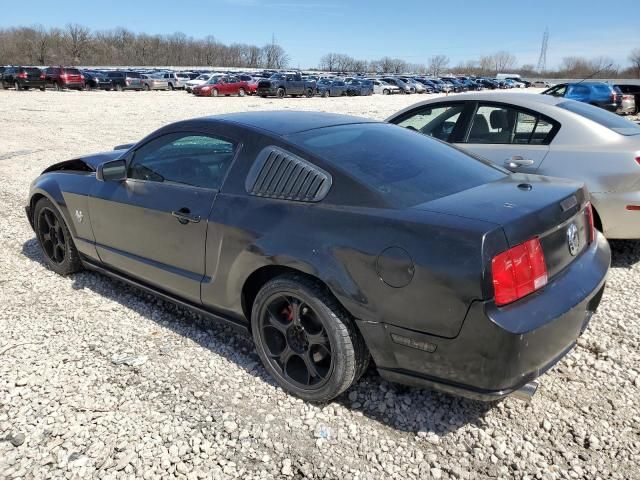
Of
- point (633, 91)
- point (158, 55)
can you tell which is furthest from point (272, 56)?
point (633, 91)

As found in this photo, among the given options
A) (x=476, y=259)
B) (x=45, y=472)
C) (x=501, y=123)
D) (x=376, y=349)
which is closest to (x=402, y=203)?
(x=476, y=259)

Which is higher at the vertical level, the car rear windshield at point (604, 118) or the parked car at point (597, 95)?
the car rear windshield at point (604, 118)

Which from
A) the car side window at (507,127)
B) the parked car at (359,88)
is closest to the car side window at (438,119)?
the car side window at (507,127)

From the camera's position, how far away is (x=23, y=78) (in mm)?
37406

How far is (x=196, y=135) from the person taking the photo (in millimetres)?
3395

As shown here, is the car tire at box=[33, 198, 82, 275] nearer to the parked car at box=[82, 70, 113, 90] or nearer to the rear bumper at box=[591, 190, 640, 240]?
the rear bumper at box=[591, 190, 640, 240]

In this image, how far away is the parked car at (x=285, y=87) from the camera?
35062mm

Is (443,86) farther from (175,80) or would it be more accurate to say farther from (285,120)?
(285,120)

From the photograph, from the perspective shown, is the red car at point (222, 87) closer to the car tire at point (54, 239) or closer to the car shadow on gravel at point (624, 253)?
the car tire at point (54, 239)

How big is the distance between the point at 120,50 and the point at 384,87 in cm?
9295

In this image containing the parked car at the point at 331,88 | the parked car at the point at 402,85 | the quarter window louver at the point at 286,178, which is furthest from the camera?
the parked car at the point at 402,85

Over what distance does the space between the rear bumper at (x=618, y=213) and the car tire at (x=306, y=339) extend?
2.84 m

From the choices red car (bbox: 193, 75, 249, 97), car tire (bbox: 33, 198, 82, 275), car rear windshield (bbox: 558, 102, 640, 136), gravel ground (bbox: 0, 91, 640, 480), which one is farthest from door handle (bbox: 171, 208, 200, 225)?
red car (bbox: 193, 75, 249, 97)

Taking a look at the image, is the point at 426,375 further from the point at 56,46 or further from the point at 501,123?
the point at 56,46
